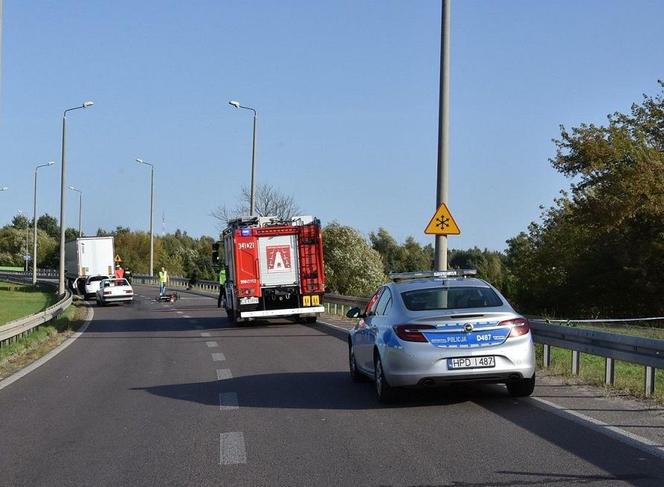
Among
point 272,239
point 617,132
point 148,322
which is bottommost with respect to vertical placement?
point 148,322

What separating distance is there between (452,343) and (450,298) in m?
0.99

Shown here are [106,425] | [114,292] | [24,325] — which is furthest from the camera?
[114,292]

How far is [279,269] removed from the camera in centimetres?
2572

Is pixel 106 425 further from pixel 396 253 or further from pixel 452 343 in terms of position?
pixel 396 253

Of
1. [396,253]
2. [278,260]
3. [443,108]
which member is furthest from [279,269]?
[396,253]

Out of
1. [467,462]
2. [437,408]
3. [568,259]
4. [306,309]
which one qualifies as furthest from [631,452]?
[568,259]

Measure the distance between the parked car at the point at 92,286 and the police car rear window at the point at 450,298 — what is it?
3875 centimetres

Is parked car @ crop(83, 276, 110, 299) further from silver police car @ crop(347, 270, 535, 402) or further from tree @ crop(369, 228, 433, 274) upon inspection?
tree @ crop(369, 228, 433, 274)

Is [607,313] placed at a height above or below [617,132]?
below

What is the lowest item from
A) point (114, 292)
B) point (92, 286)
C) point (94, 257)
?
point (114, 292)

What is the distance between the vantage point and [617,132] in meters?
36.7

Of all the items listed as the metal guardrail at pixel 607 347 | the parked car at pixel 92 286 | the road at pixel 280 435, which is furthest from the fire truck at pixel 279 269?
the parked car at pixel 92 286

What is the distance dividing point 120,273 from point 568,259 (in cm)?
2518

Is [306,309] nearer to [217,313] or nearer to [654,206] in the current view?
[217,313]
